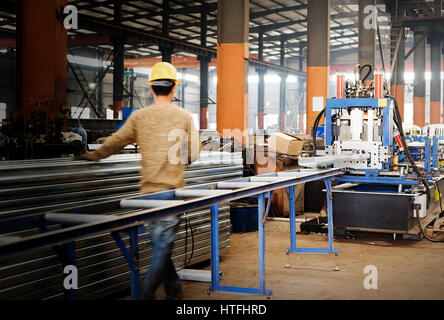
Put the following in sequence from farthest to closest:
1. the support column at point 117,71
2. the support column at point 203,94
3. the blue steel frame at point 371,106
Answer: the support column at point 203,94, the support column at point 117,71, the blue steel frame at point 371,106

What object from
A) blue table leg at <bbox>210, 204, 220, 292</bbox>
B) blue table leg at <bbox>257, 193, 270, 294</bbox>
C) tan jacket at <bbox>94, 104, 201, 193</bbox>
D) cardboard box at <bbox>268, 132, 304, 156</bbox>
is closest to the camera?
tan jacket at <bbox>94, 104, 201, 193</bbox>

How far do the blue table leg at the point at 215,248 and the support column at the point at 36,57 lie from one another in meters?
4.01

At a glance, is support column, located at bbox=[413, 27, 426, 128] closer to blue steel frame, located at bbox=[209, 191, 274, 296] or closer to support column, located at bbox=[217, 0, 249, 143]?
support column, located at bbox=[217, 0, 249, 143]

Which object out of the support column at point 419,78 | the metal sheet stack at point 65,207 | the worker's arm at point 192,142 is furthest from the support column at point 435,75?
the worker's arm at point 192,142

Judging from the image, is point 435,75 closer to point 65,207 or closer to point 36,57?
point 36,57

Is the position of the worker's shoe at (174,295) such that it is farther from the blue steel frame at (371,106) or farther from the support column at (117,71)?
the support column at (117,71)

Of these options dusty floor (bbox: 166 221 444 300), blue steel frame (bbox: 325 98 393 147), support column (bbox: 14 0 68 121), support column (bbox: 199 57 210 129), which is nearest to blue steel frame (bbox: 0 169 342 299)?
dusty floor (bbox: 166 221 444 300)

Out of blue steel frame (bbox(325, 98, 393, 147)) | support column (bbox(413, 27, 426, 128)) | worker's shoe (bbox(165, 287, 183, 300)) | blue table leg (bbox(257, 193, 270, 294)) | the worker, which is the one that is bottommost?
worker's shoe (bbox(165, 287, 183, 300))

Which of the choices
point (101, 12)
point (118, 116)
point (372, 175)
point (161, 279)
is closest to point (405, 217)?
point (372, 175)

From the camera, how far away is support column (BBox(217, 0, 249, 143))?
1030cm

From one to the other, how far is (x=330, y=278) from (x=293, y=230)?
28.9 inches

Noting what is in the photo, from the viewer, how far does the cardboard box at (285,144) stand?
8.25 metres

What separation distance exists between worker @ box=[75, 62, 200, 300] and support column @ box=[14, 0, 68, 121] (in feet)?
13.5

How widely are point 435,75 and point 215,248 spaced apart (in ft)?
73.1
